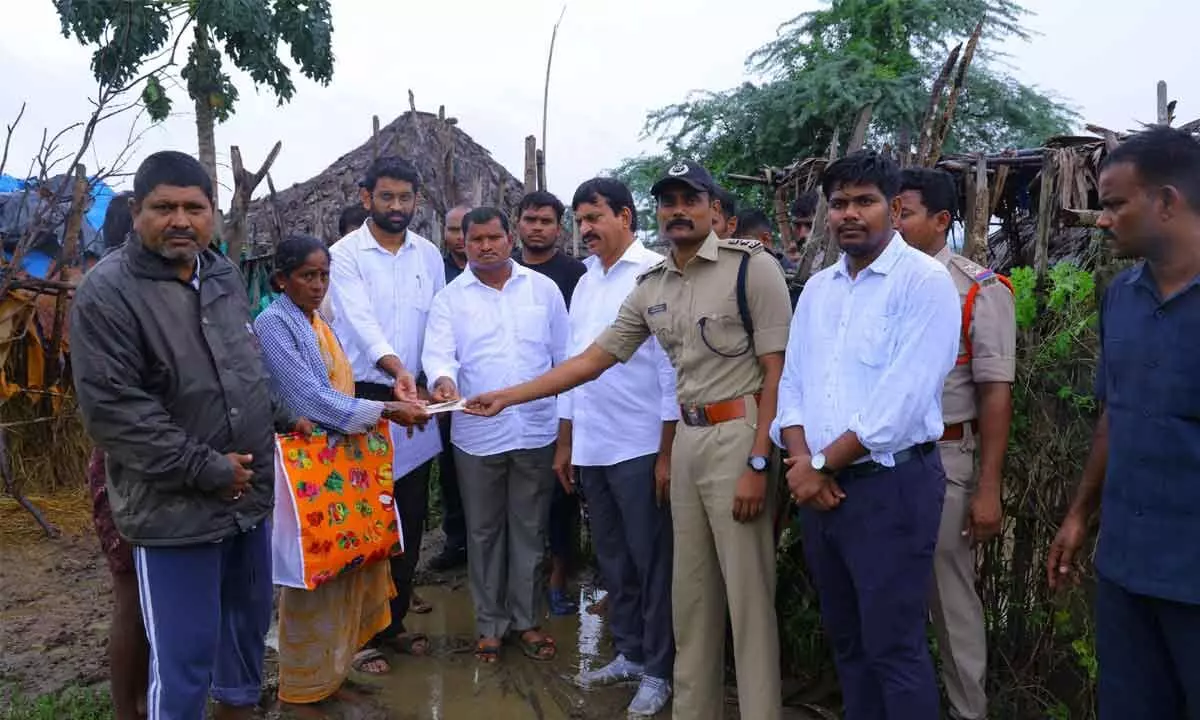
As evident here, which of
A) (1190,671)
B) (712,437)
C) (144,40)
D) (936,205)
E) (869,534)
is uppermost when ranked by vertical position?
(144,40)

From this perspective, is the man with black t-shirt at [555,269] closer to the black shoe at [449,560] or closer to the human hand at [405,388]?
the black shoe at [449,560]

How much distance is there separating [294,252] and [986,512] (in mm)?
2639

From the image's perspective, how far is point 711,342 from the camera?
120 inches

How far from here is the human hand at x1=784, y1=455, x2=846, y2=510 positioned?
8.45 feet

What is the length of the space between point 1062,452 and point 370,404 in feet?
8.23

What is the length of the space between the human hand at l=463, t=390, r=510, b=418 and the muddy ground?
3.98 feet

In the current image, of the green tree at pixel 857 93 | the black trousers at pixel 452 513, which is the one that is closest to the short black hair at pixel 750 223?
the black trousers at pixel 452 513

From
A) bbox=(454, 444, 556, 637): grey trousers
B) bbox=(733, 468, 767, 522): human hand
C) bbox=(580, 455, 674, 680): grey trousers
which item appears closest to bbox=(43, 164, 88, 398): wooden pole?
bbox=(454, 444, 556, 637): grey trousers

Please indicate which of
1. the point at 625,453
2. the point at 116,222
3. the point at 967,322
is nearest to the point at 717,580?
the point at 625,453

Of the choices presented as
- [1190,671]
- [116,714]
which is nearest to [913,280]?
[1190,671]

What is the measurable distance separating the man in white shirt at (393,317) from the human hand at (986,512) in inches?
95.0

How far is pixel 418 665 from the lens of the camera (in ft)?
13.5

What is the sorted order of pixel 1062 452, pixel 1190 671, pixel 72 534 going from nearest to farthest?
pixel 1190 671, pixel 1062 452, pixel 72 534

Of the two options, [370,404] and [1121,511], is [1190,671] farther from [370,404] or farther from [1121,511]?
[370,404]
